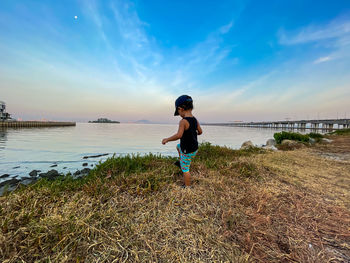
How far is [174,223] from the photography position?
7.55 ft

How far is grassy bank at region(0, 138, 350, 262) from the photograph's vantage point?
1809mm

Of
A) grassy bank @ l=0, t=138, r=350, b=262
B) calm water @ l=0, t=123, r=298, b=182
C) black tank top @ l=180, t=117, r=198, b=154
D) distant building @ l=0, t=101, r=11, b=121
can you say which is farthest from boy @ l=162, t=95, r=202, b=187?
distant building @ l=0, t=101, r=11, b=121

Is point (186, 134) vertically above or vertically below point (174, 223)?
above

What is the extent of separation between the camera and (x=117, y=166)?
5004 millimetres

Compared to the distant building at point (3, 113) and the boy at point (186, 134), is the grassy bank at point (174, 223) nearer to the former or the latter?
the boy at point (186, 134)

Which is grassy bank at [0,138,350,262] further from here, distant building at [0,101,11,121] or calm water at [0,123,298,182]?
distant building at [0,101,11,121]

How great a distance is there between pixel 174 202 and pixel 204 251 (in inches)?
41.3

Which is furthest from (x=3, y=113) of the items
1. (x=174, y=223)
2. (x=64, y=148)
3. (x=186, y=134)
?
(x=174, y=223)

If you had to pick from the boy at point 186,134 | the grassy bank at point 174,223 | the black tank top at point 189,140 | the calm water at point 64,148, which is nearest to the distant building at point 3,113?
the calm water at point 64,148

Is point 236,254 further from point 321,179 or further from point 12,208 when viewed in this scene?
point 321,179

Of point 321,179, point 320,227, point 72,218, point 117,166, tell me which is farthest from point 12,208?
point 321,179

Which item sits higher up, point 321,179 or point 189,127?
point 189,127

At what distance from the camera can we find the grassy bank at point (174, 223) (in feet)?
5.93

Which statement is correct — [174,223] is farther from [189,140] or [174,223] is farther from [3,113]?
[3,113]
